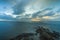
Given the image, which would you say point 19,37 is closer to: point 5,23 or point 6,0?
point 5,23

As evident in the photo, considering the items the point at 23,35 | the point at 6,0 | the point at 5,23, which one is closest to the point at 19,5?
the point at 6,0

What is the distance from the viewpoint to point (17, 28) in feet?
6.71

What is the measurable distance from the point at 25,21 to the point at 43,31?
1.09 feet

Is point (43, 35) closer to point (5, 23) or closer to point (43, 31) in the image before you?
point (43, 31)

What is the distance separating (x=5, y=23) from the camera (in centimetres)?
198

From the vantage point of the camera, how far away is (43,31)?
2.04m

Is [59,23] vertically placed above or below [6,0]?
below

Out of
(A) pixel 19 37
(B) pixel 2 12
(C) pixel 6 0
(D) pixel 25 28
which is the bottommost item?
(A) pixel 19 37

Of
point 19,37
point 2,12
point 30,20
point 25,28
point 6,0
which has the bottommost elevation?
point 19,37

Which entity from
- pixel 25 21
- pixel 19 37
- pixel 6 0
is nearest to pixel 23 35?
pixel 19 37

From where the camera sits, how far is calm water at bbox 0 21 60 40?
2.00 meters

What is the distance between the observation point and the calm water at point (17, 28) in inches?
78.9

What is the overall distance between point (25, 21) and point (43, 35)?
14.4 inches

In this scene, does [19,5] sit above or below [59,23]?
above
